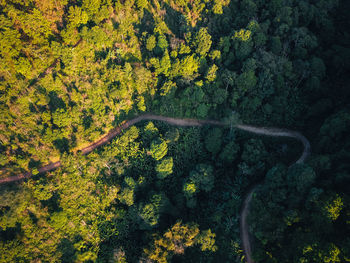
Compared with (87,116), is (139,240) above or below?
below

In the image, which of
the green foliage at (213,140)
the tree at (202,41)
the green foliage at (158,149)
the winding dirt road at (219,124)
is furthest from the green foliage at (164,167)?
the tree at (202,41)

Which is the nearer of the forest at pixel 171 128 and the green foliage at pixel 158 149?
the forest at pixel 171 128

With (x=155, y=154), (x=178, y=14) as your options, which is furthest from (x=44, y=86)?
(x=178, y=14)

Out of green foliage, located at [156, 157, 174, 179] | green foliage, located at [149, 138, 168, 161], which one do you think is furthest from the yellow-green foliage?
green foliage, located at [156, 157, 174, 179]

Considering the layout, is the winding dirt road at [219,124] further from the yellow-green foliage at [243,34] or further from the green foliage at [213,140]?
the yellow-green foliage at [243,34]

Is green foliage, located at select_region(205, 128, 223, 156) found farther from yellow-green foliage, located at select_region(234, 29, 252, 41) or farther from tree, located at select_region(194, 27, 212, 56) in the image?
yellow-green foliage, located at select_region(234, 29, 252, 41)

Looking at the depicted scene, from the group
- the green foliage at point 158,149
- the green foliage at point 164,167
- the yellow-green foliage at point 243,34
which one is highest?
the yellow-green foliage at point 243,34

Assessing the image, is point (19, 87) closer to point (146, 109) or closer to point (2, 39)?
point (2, 39)

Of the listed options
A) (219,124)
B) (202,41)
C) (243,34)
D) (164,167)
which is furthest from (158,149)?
(243,34)
